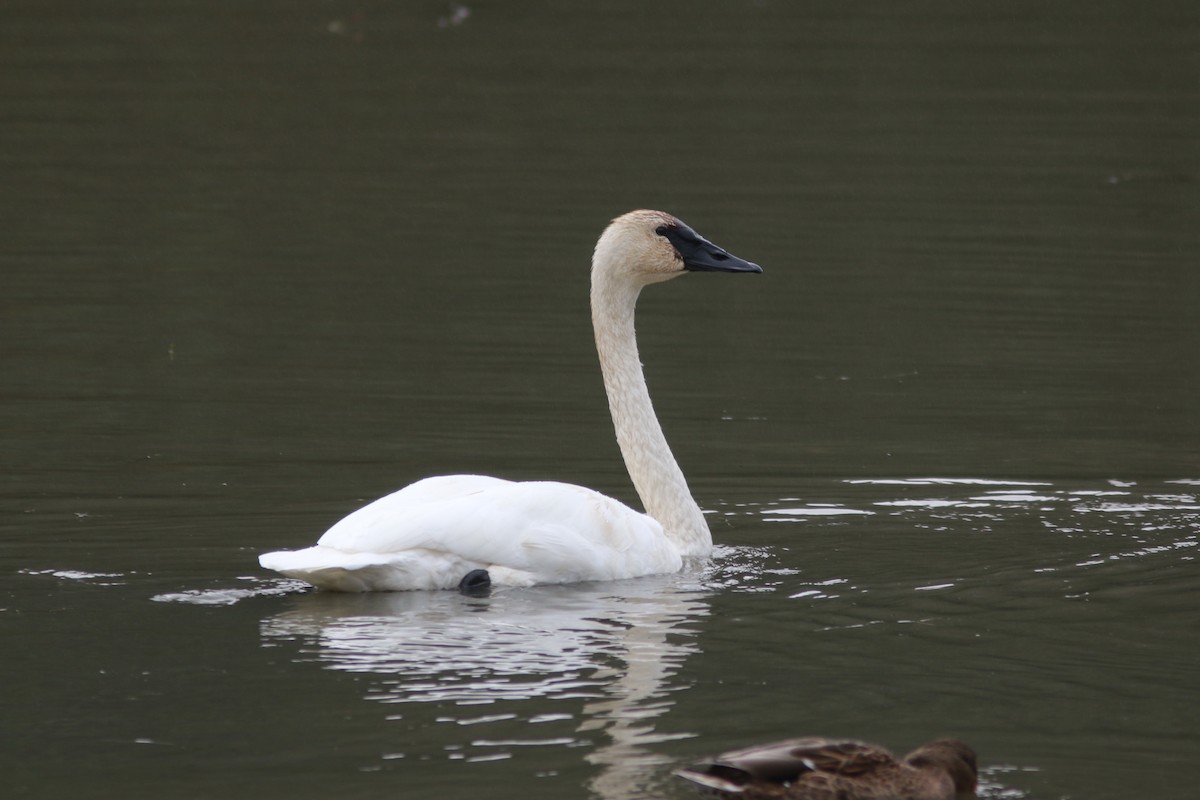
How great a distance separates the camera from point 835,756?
663cm

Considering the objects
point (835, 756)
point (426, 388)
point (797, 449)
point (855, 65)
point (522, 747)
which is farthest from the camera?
point (855, 65)

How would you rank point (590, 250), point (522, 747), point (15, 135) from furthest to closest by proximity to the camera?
point (15, 135), point (590, 250), point (522, 747)

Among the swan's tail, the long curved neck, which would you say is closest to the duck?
the swan's tail

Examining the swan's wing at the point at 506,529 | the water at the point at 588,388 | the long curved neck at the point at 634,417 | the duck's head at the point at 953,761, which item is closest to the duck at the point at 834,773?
the duck's head at the point at 953,761

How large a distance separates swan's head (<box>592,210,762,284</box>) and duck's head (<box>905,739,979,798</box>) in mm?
4512

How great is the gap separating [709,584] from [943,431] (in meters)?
3.91

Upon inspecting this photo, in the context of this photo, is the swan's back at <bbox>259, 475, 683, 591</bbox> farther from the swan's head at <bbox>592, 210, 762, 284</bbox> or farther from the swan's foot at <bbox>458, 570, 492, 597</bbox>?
the swan's head at <bbox>592, 210, 762, 284</bbox>

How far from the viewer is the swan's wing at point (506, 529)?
29.9 feet

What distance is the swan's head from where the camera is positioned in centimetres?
1100

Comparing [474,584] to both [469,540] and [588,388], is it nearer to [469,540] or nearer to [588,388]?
[469,540]

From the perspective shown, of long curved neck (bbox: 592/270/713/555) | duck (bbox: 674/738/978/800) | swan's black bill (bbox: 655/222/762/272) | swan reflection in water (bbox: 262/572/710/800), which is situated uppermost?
swan's black bill (bbox: 655/222/762/272)

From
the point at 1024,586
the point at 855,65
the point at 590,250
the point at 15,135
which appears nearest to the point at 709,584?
the point at 1024,586

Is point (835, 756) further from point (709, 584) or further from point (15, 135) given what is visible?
point (15, 135)

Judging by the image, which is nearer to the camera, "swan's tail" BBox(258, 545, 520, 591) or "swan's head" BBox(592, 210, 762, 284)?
"swan's tail" BBox(258, 545, 520, 591)
